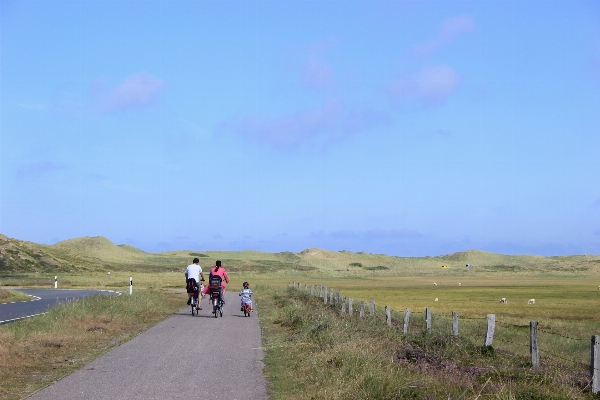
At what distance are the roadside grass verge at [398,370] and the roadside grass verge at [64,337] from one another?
4.00 meters

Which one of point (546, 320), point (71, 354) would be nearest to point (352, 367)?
point (71, 354)

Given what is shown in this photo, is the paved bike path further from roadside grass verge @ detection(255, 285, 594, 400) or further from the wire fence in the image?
the wire fence

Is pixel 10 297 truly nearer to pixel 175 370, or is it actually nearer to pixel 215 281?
pixel 215 281

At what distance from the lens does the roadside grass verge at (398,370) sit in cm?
986

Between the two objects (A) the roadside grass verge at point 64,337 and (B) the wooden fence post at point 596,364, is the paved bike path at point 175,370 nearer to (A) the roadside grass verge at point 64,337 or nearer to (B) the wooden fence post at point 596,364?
(A) the roadside grass verge at point 64,337

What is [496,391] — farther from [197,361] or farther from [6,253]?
[6,253]

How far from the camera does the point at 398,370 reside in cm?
1097

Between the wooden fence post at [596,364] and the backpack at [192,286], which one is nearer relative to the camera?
the wooden fence post at [596,364]

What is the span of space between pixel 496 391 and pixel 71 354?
30.6 ft

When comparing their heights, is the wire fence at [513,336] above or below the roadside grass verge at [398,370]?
below

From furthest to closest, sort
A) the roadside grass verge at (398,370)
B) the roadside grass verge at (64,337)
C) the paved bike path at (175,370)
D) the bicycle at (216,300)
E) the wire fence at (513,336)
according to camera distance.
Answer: the bicycle at (216,300) < the wire fence at (513,336) < the roadside grass verge at (64,337) < the paved bike path at (175,370) < the roadside grass verge at (398,370)

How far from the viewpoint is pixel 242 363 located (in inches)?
532

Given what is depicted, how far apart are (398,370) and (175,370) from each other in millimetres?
4160

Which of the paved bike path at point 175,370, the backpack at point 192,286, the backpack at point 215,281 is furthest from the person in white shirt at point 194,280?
the paved bike path at point 175,370
